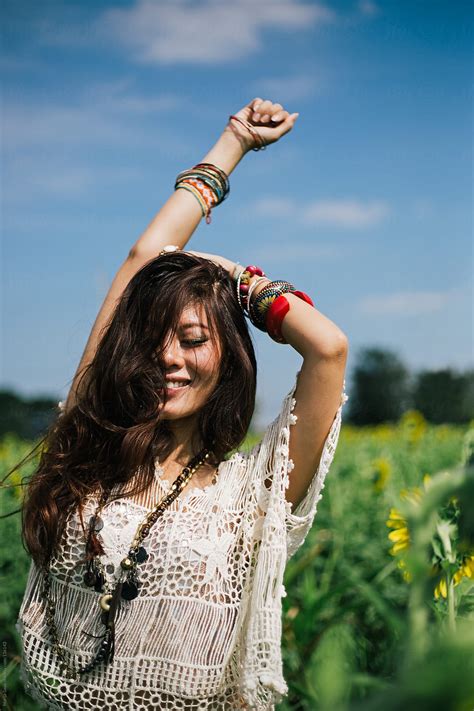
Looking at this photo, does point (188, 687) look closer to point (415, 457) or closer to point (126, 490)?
point (126, 490)

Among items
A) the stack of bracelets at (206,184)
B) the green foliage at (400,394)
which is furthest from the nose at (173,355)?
the green foliage at (400,394)

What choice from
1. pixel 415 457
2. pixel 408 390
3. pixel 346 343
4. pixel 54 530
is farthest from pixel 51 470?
pixel 408 390

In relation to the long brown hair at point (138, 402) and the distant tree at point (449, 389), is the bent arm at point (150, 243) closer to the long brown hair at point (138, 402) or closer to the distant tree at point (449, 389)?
the long brown hair at point (138, 402)

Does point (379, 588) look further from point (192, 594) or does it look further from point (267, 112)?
point (267, 112)

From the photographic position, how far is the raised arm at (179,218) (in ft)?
6.66

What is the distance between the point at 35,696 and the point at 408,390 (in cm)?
3428

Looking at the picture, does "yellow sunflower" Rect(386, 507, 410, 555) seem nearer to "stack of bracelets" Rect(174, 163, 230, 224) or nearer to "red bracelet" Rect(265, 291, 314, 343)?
"red bracelet" Rect(265, 291, 314, 343)

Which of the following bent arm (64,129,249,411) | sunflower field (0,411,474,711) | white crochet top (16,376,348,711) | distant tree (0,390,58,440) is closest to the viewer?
sunflower field (0,411,474,711)

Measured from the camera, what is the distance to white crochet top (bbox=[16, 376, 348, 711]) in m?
1.59

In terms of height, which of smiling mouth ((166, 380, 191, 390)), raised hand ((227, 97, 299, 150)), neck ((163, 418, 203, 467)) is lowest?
neck ((163, 418, 203, 467))

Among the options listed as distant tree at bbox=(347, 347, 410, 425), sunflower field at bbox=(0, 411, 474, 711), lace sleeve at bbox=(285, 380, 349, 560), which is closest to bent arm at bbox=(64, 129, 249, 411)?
lace sleeve at bbox=(285, 380, 349, 560)

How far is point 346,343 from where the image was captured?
162 cm

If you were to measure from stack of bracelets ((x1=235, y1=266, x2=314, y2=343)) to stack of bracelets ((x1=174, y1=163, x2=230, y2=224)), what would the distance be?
281 mm

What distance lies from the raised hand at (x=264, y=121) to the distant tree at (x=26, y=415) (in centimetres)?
92
